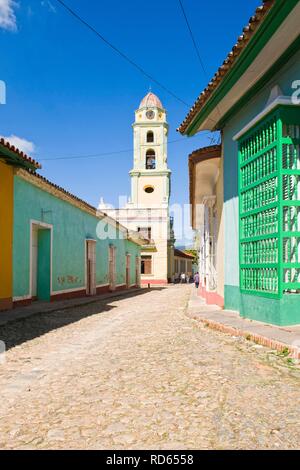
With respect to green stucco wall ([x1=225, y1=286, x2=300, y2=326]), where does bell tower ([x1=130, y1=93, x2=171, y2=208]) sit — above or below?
above

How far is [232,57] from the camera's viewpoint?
20.3ft

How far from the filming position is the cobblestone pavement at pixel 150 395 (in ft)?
8.41

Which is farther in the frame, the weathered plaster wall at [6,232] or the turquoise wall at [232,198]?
the weathered plaster wall at [6,232]

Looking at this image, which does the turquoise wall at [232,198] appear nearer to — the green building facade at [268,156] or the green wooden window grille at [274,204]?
the green building facade at [268,156]

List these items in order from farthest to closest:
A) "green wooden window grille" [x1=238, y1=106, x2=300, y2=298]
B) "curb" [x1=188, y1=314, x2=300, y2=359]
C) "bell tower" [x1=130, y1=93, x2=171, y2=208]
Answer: "bell tower" [x1=130, y1=93, x2=171, y2=208], "green wooden window grille" [x1=238, y1=106, x2=300, y2=298], "curb" [x1=188, y1=314, x2=300, y2=359]

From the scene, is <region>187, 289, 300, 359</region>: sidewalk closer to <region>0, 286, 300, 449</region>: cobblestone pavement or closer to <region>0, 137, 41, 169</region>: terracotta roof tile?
<region>0, 286, 300, 449</region>: cobblestone pavement

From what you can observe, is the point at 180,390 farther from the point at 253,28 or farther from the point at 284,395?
the point at 253,28

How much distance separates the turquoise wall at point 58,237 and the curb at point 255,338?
5848 millimetres

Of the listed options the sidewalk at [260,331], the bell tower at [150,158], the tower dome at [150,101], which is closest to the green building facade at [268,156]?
the sidewalk at [260,331]

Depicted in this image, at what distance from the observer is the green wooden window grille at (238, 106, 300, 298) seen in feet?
18.9

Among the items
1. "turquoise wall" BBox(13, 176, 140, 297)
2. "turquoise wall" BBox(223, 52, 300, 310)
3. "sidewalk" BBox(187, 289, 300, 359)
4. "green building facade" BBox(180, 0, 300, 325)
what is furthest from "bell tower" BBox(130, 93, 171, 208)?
"sidewalk" BBox(187, 289, 300, 359)

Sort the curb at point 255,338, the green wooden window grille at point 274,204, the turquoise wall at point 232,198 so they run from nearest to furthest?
the curb at point 255,338, the green wooden window grille at point 274,204, the turquoise wall at point 232,198

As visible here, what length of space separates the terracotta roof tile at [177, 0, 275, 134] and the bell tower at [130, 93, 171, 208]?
27.8m

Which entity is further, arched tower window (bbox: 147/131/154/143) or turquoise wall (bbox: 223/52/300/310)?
arched tower window (bbox: 147/131/154/143)
